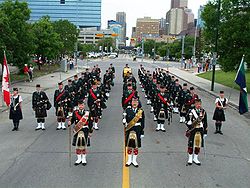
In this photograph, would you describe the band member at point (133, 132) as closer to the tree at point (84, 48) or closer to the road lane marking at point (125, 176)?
the road lane marking at point (125, 176)

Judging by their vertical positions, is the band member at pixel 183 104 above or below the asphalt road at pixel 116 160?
above

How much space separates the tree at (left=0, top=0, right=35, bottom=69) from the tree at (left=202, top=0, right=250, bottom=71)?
46.2 feet

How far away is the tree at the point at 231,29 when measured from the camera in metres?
21.5

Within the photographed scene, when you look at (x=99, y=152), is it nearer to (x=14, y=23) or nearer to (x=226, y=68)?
(x=226, y=68)

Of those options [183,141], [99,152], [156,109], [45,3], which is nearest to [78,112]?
[99,152]

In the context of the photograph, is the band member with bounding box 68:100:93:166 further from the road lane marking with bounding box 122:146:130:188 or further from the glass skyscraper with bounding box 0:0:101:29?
the glass skyscraper with bounding box 0:0:101:29

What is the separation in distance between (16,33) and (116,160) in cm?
1972

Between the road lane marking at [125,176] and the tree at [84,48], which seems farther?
the tree at [84,48]

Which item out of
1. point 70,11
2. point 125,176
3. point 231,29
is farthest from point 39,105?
point 70,11

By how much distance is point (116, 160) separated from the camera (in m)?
8.38

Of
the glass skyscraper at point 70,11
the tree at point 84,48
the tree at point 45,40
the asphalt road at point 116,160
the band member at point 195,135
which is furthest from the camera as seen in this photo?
the glass skyscraper at point 70,11

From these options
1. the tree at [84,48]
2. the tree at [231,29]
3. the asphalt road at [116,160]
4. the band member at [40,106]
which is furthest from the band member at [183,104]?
the tree at [84,48]

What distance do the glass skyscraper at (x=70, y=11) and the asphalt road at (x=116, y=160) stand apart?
4454 inches

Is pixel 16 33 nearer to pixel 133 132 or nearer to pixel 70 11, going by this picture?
pixel 133 132
